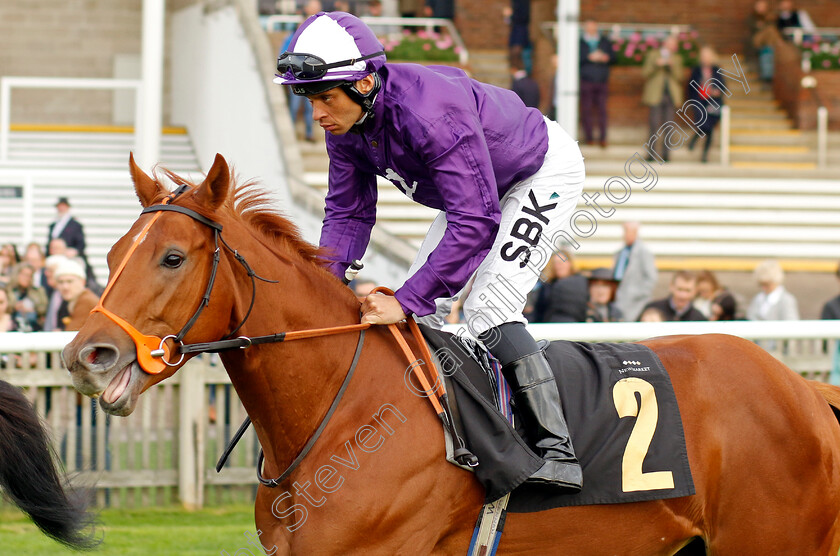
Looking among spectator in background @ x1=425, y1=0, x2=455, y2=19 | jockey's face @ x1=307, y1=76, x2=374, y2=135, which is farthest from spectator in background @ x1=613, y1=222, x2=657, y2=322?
spectator in background @ x1=425, y1=0, x2=455, y2=19

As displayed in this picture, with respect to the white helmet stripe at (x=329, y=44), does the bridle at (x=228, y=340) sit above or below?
below

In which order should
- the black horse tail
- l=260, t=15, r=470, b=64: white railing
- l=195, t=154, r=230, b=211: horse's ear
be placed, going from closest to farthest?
l=195, t=154, r=230, b=211: horse's ear → the black horse tail → l=260, t=15, r=470, b=64: white railing

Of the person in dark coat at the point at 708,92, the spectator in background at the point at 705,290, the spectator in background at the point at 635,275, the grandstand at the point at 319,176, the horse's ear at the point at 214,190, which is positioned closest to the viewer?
the horse's ear at the point at 214,190

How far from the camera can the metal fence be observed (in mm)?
5438

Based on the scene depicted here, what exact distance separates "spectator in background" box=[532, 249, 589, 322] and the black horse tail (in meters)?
3.93

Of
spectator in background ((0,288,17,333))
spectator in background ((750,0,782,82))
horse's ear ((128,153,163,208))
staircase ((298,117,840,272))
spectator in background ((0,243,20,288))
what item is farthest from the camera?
spectator in background ((750,0,782,82))

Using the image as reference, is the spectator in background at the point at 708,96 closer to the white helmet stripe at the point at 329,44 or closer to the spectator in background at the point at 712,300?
the spectator in background at the point at 712,300

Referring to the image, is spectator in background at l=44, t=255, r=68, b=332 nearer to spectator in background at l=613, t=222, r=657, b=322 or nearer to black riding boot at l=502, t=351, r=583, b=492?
spectator in background at l=613, t=222, r=657, b=322

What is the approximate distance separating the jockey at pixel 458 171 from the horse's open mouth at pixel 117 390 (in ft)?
2.47

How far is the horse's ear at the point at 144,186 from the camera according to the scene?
2902 millimetres

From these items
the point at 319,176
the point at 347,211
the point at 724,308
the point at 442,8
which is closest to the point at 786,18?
the point at 442,8

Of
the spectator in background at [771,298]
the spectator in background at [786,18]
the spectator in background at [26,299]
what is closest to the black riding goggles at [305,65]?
the spectator in background at [26,299]

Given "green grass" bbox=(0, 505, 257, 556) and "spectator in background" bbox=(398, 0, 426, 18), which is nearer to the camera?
"green grass" bbox=(0, 505, 257, 556)

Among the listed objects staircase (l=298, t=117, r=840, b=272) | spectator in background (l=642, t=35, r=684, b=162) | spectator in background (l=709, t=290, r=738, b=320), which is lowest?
staircase (l=298, t=117, r=840, b=272)
